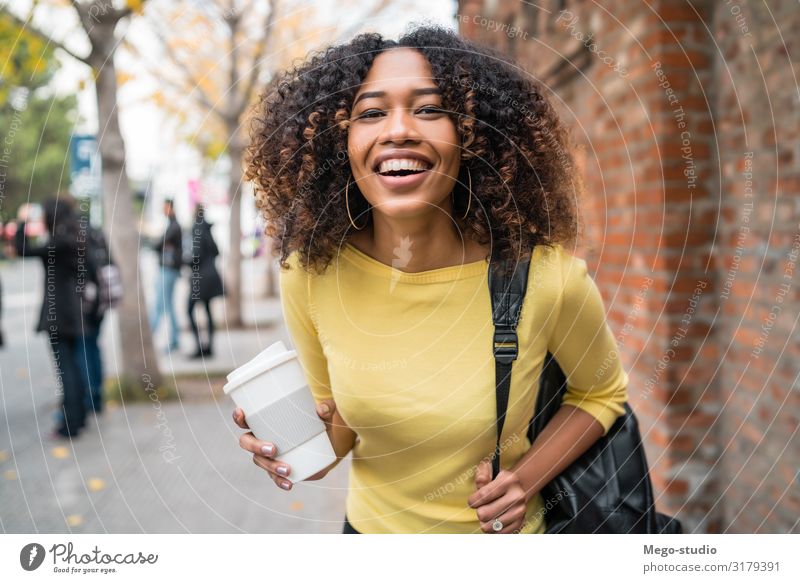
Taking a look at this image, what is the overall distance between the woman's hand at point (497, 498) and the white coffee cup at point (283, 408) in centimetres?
28

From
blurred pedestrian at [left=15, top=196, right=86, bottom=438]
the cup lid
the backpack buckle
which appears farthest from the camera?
Answer: blurred pedestrian at [left=15, top=196, right=86, bottom=438]

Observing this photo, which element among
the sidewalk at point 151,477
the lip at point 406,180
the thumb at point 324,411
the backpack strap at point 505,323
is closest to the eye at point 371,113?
the lip at point 406,180

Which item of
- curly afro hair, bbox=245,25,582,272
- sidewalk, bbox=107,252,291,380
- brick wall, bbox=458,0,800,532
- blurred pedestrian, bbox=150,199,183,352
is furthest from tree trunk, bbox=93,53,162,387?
curly afro hair, bbox=245,25,582,272

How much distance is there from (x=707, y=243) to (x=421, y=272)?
149cm

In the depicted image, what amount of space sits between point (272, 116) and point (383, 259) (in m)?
0.38

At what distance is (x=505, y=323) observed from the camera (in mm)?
1274

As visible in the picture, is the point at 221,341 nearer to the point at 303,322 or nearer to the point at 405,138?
the point at 303,322

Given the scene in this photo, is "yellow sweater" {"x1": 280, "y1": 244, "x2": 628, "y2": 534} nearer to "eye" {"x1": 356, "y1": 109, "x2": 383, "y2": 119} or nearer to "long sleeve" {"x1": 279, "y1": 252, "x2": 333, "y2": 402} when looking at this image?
"long sleeve" {"x1": 279, "y1": 252, "x2": 333, "y2": 402}

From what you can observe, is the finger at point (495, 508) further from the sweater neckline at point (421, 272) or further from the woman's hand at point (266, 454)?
the sweater neckline at point (421, 272)

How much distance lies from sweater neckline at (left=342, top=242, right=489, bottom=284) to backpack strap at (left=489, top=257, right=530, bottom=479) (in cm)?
6

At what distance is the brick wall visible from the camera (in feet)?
6.91

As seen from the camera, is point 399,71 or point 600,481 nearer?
point 399,71

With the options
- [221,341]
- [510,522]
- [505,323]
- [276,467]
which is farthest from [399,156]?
[221,341]
